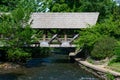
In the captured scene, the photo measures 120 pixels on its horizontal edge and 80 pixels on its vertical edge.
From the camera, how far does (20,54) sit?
3884cm

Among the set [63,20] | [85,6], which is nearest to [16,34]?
[63,20]

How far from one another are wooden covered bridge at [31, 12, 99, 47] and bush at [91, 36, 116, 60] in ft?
17.1

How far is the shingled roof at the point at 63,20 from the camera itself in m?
44.7

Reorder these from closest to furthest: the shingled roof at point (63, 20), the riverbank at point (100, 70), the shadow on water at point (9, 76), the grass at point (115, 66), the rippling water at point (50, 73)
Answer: the riverbank at point (100, 70) < the grass at point (115, 66) < the shadow on water at point (9, 76) < the rippling water at point (50, 73) < the shingled roof at point (63, 20)

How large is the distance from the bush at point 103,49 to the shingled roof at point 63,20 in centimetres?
608

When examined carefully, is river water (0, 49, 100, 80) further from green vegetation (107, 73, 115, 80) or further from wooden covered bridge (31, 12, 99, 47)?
wooden covered bridge (31, 12, 99, 47)

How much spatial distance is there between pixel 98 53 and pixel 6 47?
10098 millimetres

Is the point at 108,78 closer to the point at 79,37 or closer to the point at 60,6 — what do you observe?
the point at 79,37

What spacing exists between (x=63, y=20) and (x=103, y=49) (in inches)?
358

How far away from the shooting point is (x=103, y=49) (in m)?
38.5

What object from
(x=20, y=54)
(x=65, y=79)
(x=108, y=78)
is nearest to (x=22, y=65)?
(x=20, y=54)

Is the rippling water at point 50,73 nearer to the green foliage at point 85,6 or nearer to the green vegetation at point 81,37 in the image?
the green vegetation at point 81,37

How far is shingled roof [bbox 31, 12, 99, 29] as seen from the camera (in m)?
44.7

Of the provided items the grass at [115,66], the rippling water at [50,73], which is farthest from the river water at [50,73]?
the grass at [115,66]
